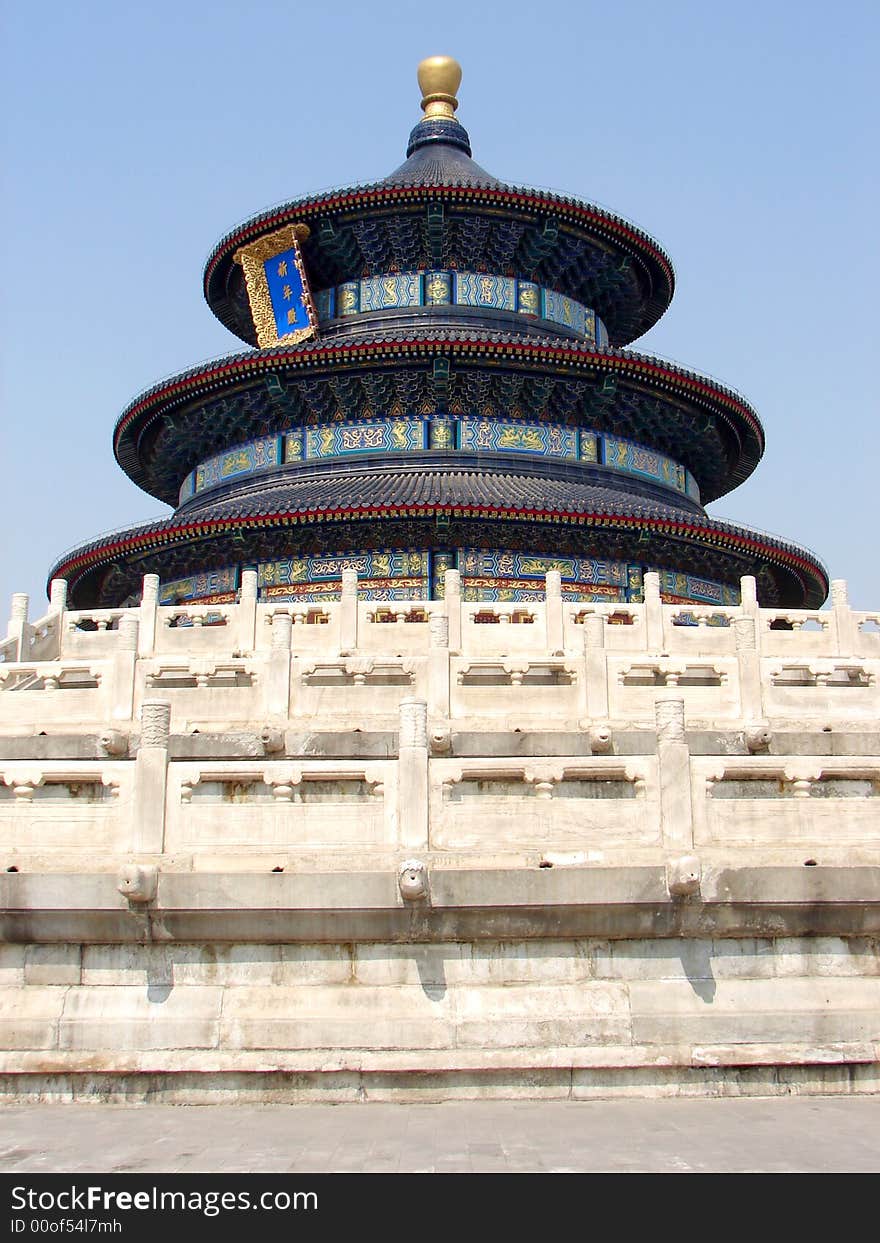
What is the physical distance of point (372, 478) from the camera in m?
29.8

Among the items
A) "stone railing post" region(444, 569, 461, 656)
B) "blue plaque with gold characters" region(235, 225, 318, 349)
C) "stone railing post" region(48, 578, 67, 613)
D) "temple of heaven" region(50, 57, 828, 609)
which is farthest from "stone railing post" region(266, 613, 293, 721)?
"blue plaque with gold characters" region(235, 225, 318, 349)

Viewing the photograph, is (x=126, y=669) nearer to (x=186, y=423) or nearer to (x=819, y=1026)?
(x=819, y=1026)

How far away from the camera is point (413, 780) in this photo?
9594mm

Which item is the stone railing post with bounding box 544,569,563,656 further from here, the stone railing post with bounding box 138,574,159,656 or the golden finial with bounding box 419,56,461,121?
the golden finial with bounding box 419,56,461,121

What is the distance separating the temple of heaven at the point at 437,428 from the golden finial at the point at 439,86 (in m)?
2.35

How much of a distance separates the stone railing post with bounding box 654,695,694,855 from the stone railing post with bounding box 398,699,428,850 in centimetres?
168

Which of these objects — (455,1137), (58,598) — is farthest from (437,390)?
(455,1137)

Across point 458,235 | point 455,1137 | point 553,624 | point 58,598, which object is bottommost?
point 455,1137

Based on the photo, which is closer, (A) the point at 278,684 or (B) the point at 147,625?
(A) the point at 278,684

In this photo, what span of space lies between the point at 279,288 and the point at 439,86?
369 inches

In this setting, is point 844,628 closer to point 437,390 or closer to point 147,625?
point 147,625
